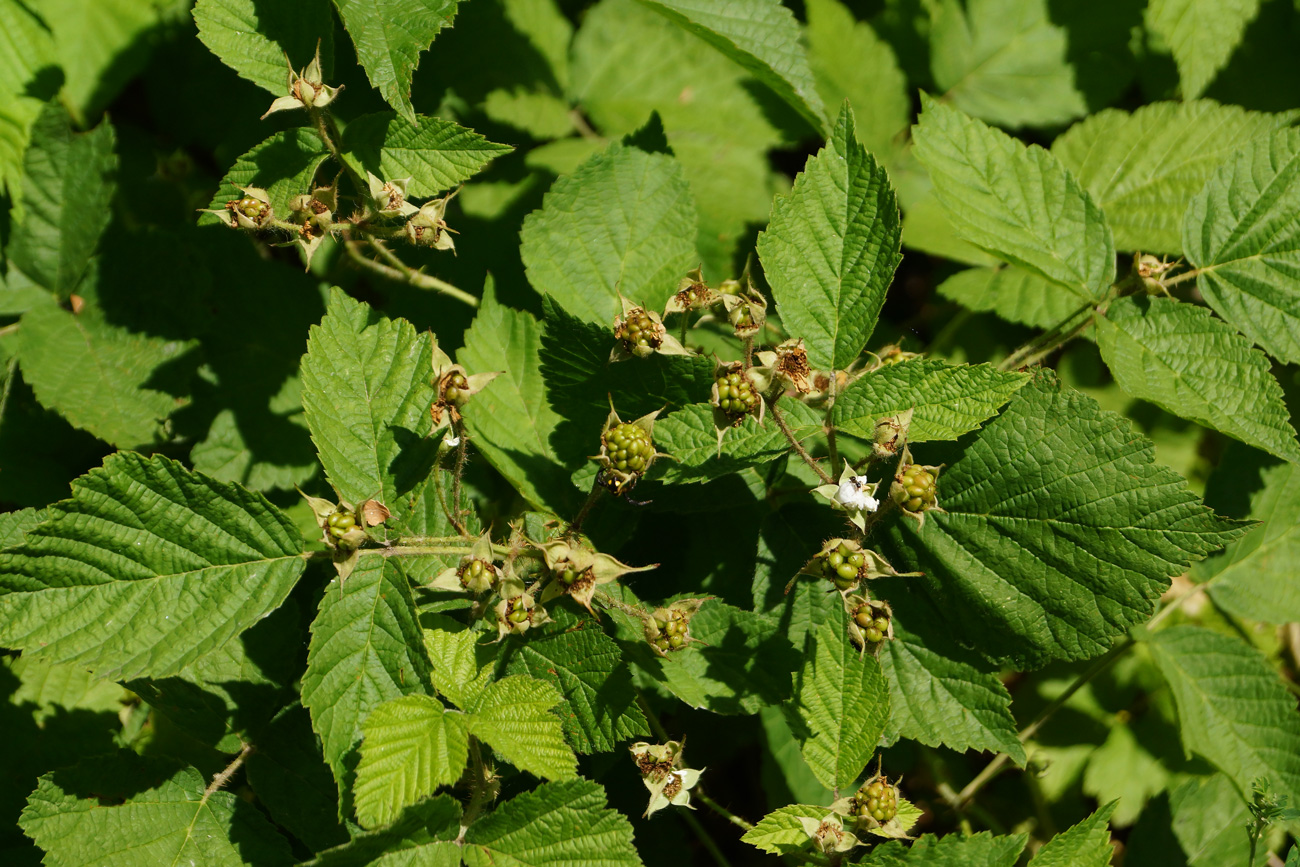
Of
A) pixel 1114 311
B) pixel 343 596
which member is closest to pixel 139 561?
pixel 343 596

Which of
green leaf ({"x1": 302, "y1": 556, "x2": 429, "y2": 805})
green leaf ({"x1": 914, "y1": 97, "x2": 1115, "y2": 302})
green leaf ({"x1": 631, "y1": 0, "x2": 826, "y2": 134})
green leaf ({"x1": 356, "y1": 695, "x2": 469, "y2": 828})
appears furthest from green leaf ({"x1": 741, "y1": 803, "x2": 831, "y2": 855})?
green leaf ({"x1": 631, "y1": 0, "x2": 826, "y2": 134})

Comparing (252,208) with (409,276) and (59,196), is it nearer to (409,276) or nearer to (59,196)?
(409,276)

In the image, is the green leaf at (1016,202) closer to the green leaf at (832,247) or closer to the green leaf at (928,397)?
the green leaf at (832,247)

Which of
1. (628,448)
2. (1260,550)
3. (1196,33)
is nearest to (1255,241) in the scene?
(1196,33)

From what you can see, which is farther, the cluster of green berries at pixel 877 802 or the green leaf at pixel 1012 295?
the green leaf at pixel 1012 295

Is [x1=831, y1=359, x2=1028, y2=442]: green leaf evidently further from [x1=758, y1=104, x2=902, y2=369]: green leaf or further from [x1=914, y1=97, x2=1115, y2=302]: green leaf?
[x1=914, y1=97, x2=1115, y2=302]: green leaf

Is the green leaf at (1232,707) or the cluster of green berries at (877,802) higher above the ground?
the cluster of green berries at (877,802)

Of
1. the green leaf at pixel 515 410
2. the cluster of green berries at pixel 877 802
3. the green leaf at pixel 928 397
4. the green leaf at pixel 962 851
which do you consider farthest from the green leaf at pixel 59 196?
the green leaf at pixel 962 851
